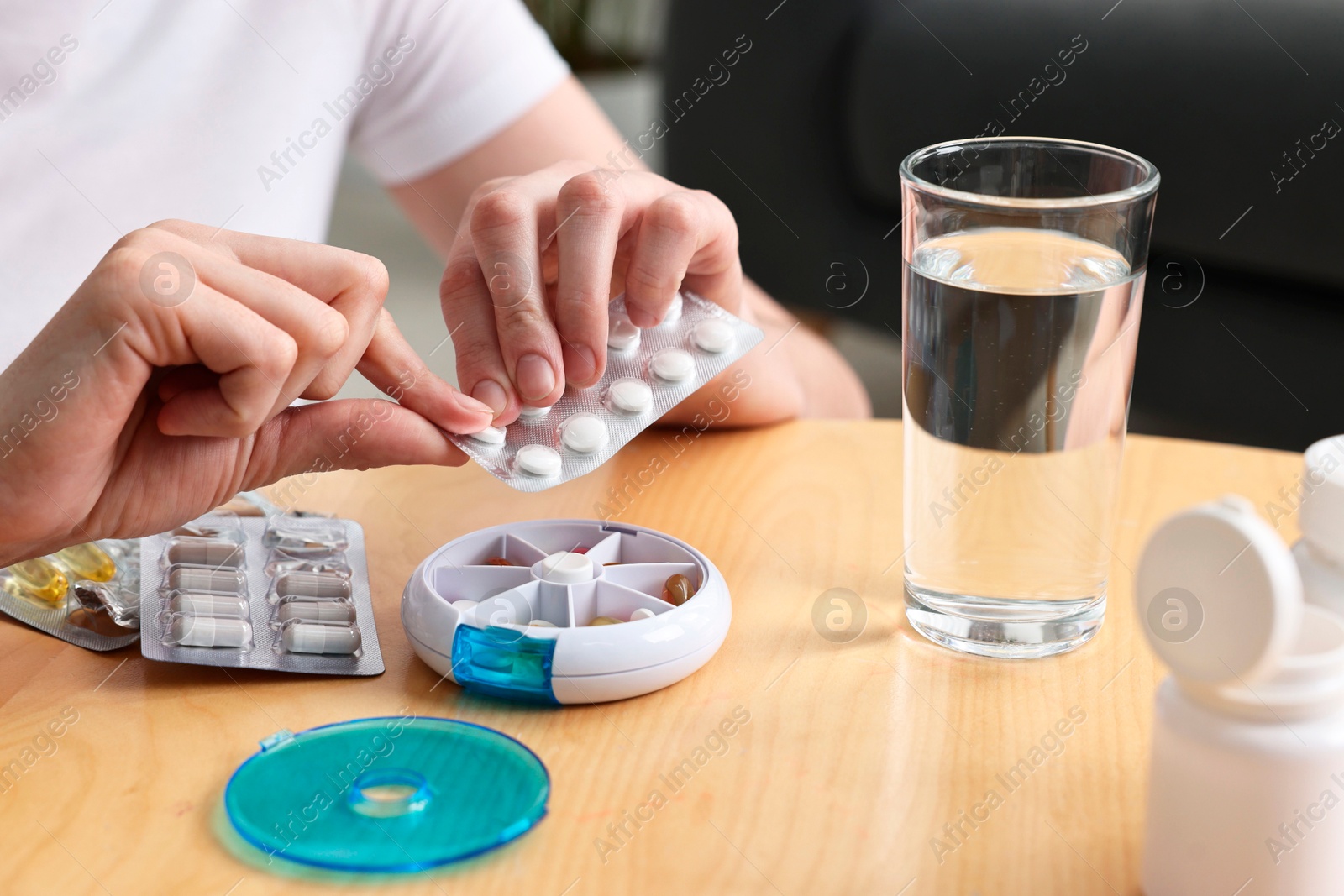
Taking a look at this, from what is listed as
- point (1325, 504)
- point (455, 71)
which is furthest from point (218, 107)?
point (1325, 504)

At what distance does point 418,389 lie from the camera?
2.16 ft

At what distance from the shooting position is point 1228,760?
41 centimetres

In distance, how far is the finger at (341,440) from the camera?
0.64m

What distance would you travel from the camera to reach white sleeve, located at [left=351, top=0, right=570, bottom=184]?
1137 mm

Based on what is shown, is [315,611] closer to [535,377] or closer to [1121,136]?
[535,377]

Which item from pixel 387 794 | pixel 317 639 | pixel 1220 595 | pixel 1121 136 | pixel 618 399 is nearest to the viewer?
pixel 1220 595

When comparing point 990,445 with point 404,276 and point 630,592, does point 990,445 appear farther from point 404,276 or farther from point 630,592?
point 404,276

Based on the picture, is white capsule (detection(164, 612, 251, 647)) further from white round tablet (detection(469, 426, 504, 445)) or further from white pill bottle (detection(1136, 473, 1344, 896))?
white pill bottle (detection(1136, 473, 1344, 896))

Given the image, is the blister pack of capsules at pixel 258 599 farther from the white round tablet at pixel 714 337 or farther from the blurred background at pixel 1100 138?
the blurred background at pixel 1100 138

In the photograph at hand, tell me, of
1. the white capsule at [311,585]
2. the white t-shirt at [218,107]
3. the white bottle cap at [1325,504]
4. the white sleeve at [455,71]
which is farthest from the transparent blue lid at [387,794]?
the white sleeve at [455,71]

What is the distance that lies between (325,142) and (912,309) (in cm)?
69

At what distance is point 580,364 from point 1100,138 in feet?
4.29

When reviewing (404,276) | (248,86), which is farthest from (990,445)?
(404,276)

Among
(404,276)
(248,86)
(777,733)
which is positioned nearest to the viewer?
(777,733)
